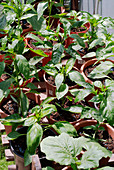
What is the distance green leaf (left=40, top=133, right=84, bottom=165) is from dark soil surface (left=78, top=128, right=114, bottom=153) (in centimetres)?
76

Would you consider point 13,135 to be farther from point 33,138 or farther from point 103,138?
point 103,138

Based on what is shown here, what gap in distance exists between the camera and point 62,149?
1.27 meters

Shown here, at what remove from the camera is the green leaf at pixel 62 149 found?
123 cm

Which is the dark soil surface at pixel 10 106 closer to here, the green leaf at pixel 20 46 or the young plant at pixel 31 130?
the young plant at pixel 31 130

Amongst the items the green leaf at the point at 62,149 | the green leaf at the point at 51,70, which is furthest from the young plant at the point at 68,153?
the green leaf at the point at 51,70

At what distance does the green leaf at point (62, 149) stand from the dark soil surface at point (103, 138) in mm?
760

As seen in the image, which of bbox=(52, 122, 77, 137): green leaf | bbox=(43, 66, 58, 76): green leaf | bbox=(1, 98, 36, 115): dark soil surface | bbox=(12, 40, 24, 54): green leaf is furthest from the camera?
bbox=(1, 98, 36, 115): dark soil surface

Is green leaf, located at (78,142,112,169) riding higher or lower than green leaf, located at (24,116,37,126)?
higher

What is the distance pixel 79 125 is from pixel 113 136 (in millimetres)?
279

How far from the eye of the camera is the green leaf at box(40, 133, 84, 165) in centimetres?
123

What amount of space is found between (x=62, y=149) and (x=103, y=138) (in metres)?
0.93

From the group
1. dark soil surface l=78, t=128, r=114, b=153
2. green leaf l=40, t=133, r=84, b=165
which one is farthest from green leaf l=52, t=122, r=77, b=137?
green leaf l=40, t=133, r=84, b=165

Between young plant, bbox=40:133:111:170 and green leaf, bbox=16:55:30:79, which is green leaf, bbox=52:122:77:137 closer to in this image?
green leaf, bbox=16:55:30:79

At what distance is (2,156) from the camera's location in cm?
259
